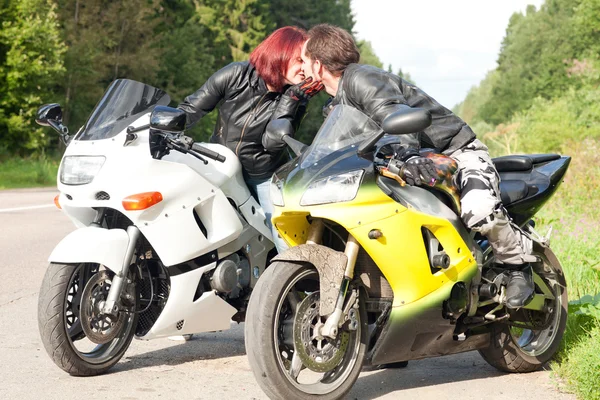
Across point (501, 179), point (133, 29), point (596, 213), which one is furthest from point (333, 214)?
point (133, 29)

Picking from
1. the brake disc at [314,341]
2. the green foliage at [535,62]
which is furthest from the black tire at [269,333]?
the green foliage at [535,62]

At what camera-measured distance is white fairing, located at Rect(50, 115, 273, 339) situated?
16.0 feet

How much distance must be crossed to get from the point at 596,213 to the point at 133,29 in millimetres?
34169

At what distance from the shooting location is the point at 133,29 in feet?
143

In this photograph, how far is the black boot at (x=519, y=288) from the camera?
491 centimetres

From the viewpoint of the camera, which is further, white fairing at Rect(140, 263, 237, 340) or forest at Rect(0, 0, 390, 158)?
forest at Rect(0, 0, 390, 158)

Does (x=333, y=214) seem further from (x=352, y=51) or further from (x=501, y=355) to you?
(x=501, y=355)

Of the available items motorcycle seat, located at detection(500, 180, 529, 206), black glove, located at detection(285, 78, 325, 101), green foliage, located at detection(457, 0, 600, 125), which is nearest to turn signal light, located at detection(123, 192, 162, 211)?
black glove, located at detection(285, 78, 325, 101)

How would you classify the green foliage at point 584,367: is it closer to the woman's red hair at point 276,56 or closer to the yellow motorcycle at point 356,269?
the yellow motorcycle at point 356,269

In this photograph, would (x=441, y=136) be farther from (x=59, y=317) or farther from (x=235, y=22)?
(x=235, y=22)

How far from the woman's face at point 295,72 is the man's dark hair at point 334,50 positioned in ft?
2.60

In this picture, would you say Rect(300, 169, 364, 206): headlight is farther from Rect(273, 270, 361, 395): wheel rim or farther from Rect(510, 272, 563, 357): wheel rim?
Rect(510, 272, 563, 357): wheel rim

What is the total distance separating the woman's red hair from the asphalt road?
170 centimetres

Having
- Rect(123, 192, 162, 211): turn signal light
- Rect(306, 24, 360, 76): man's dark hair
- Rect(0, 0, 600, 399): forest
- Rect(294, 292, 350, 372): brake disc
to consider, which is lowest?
Rect(0, 0, 600, 399): forest
